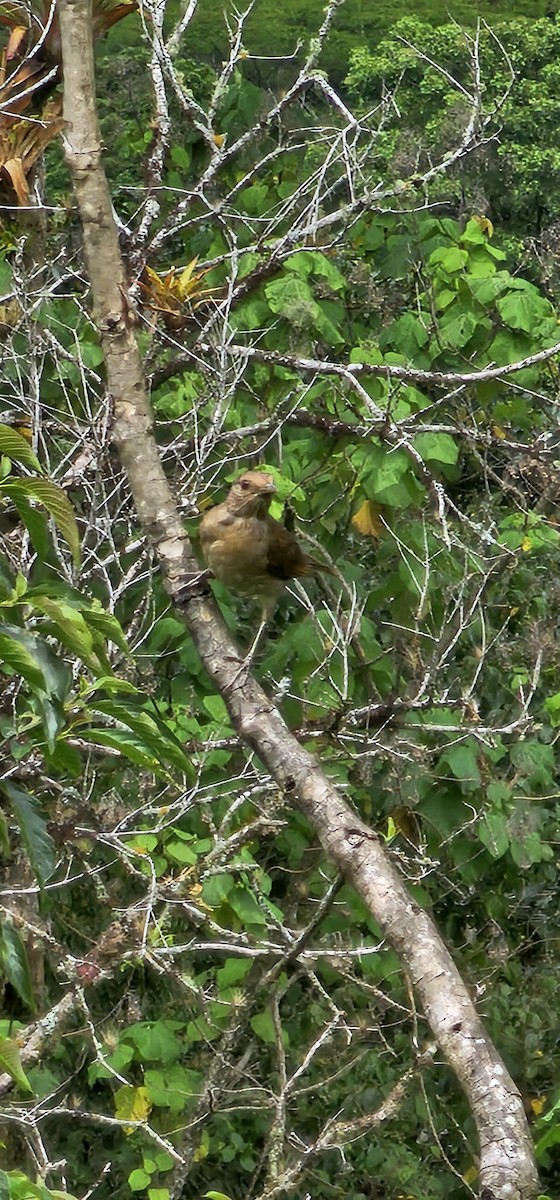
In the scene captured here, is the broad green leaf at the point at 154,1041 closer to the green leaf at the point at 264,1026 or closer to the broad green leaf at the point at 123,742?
the green leaf at the point at 264,1026

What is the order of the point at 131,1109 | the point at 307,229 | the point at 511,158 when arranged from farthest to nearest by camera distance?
1. the point at 511,158
2. the point at 131,1109
3. the point at 307,229

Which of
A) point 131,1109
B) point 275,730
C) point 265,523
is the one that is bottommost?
A: point 131,1109

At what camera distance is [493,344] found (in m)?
2.99

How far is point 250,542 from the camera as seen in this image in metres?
2.56

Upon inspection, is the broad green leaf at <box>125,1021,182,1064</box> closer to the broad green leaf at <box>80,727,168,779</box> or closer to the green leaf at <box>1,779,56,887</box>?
the broad green leaf at <box>80,727,168,779</box>

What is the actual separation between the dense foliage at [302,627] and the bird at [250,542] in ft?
0.26

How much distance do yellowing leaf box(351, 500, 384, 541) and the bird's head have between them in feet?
1.51

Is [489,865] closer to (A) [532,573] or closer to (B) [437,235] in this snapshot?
(A) [532,573]

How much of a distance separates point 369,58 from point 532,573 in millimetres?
1374

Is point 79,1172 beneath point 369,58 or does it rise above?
beneath

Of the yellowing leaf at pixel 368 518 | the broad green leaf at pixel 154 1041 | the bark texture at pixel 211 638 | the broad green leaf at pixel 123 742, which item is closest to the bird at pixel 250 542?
the yellowing leaf at pixel 368 518

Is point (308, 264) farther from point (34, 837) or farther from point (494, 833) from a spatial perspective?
point (34, 837)

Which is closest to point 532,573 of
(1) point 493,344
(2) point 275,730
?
(1) point 493,344

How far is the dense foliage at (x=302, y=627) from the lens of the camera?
7.73ft
